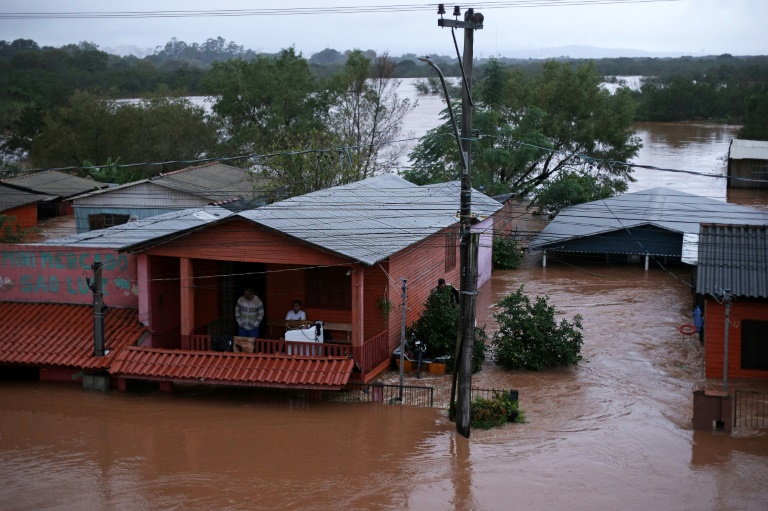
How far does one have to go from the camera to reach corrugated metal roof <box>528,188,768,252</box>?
30.9m

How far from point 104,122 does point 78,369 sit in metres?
39.8

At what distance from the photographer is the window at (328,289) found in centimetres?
1895

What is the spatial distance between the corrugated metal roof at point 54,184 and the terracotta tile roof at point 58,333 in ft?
79.5

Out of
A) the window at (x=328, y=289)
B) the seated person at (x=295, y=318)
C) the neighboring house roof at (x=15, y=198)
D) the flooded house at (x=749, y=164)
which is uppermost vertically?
the flooded house at (x=749, y=164)

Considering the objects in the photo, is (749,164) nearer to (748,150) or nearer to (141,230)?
(748,150)

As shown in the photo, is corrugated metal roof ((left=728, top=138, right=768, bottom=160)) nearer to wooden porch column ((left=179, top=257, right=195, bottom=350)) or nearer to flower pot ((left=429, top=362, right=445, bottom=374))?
flower pot ((left=429, top=362, right=445, bottom=374))

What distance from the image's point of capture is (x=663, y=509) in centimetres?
1276

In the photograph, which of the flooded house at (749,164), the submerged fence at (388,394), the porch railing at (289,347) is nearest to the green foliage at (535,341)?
the submerged fence at (388,394)

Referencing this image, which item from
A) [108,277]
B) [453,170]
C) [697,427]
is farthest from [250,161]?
[697,427]

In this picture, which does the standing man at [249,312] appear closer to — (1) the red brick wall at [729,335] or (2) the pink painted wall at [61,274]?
(2) the pink painted wall at [61,274]

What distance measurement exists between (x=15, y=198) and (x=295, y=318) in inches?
1050

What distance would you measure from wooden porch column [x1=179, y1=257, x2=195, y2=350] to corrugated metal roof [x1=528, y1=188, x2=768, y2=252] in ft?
51.5

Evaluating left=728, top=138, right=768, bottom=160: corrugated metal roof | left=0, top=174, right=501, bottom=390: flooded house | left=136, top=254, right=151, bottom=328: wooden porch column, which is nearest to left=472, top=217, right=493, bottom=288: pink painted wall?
left=0, top=174, right=501, bottom=390: flooded house

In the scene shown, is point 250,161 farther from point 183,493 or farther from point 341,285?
point 183,493
